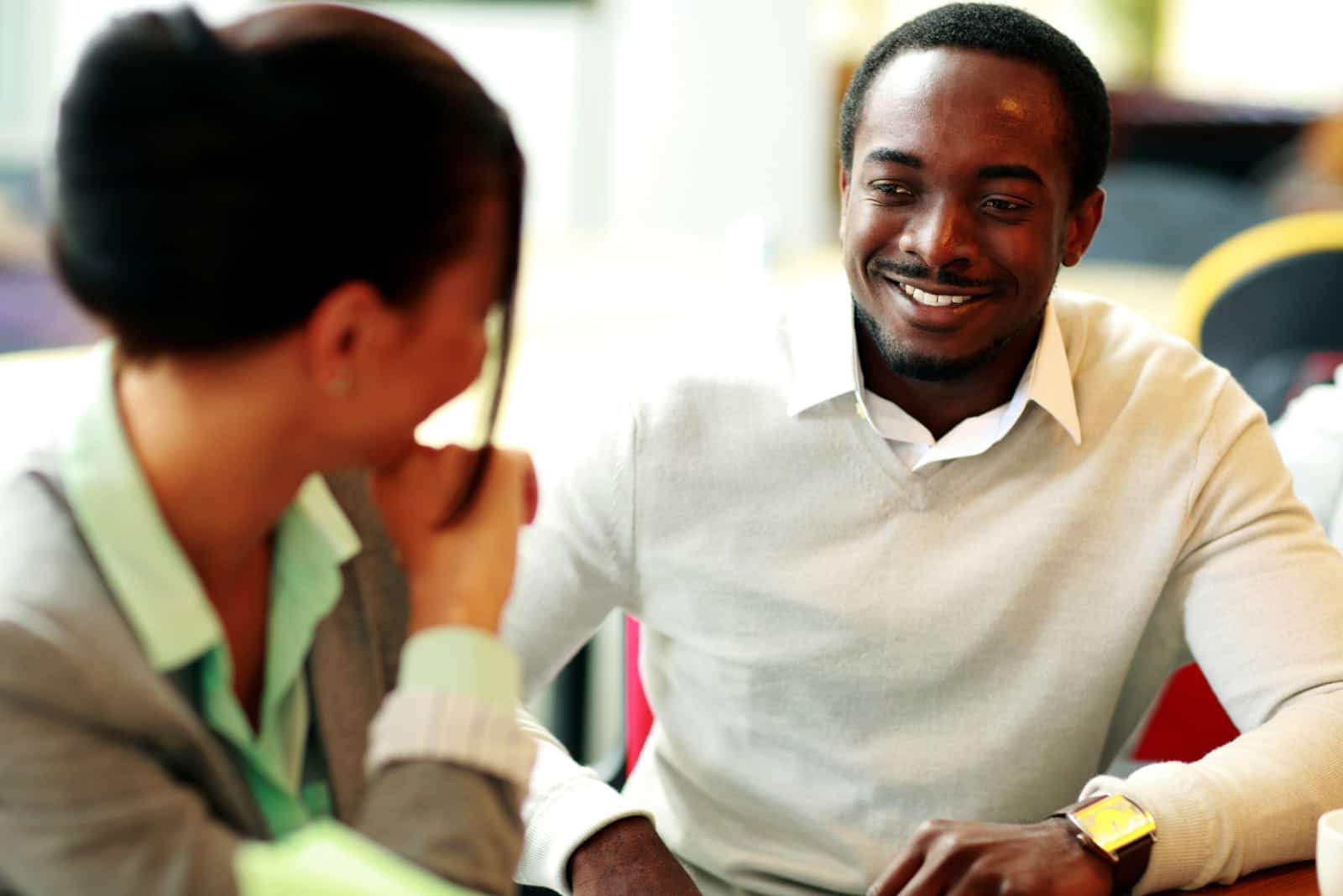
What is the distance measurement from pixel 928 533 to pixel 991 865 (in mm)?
328

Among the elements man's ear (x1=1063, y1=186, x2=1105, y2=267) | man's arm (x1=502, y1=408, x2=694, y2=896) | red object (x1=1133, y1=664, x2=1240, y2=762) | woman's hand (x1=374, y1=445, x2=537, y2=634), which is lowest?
red object (x1=1133, y1=664, x2=1240, y2=762)

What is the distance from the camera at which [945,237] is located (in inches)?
51.9

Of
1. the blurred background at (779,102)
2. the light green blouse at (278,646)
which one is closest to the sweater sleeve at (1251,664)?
the light green blouse at (278,646)

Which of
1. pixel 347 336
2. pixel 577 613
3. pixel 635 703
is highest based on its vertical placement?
pixel 347 336

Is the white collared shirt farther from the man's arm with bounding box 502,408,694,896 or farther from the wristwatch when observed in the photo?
the wristwatch

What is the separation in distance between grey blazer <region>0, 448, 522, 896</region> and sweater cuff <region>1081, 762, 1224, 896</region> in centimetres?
50

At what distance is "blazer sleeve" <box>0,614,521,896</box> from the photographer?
0.75 m

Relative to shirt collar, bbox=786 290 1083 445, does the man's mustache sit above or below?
above

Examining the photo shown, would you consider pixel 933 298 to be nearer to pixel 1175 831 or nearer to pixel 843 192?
pixel 843 192

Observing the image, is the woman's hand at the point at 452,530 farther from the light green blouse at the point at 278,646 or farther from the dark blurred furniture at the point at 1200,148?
the dark blurred furniture at the point at 1200,148

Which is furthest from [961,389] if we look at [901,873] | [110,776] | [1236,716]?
[110,776]

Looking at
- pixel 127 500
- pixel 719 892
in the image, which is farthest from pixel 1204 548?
pixel 127 500

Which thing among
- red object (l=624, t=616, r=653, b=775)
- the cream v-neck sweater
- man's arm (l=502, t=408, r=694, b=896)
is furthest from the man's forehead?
red object (l=624, t=616, r=653, b=775)

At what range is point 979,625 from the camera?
4.30 ft
